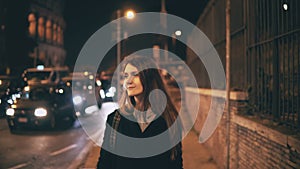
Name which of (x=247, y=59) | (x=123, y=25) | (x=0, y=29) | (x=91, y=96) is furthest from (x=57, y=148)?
(x=0, y=29)

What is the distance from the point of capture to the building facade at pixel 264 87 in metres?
4.11

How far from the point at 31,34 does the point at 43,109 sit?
118 feet

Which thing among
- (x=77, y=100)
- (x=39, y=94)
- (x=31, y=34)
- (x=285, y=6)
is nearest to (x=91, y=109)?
(x=77, y=100)

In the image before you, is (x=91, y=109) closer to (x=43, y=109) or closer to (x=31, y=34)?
(x=43, y=109)

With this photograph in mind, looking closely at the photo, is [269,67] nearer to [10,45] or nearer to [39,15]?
[10,45]

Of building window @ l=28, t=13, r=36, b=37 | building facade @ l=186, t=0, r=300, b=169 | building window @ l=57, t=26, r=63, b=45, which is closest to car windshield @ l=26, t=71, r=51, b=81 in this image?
building facade @ l=186, t=0, r=300, b=169

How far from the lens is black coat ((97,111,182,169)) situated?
239 cm

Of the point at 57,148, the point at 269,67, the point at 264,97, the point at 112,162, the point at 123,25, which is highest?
the point at 123,25

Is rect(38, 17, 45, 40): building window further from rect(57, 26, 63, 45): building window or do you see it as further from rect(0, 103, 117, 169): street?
rect(0, 103, 117, 169): street

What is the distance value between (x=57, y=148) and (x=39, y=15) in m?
43.1

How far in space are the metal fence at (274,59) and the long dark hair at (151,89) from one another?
6.55 ft

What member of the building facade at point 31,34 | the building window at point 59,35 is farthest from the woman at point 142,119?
the building window at point 59,35

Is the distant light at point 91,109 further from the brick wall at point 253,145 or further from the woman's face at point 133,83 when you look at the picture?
the woman's face at point 133,83

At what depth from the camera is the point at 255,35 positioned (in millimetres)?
5633
